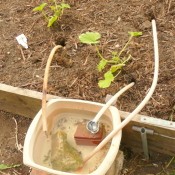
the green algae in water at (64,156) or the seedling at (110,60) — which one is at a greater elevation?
the seedling at (110,60)

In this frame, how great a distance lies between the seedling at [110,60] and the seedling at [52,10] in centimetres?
33

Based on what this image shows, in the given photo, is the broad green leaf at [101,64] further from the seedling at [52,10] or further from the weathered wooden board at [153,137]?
the seedling at [52,10]

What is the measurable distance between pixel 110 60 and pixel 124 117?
18.1 inches

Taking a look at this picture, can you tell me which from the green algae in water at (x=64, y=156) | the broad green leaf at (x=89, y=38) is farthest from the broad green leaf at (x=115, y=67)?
the green algae in water at (x=64, y=156)

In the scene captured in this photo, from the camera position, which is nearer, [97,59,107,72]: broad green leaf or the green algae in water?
the green algae in water

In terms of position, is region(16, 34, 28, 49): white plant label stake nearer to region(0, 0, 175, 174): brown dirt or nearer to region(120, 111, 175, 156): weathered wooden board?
region(0, 0, 175, 174): brown dirt

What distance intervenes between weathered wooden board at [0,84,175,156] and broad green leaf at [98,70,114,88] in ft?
0.62

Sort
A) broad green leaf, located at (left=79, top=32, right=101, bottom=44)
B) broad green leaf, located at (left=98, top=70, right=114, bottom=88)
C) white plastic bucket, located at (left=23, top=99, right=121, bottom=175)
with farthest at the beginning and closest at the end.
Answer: broad green leaf, located at (left=79, top=32, right=101, bottom=44) < broad green leaf, located at (left=98, top=70, right=114, bottom=88) < white plastic bucket, located at (left=23, top=99, right=121, bottom=175)

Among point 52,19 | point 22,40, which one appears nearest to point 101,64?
point 52,19

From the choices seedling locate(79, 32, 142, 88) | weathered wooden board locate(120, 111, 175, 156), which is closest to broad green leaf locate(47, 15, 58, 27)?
seedling locate(79, 32, 142, 88)

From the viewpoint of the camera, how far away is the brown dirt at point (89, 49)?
2.33m

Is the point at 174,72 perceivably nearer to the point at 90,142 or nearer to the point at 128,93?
the point at 128,93

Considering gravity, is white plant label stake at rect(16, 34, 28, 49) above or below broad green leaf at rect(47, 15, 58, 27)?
below

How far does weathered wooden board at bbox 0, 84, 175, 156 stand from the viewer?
6.81ft
